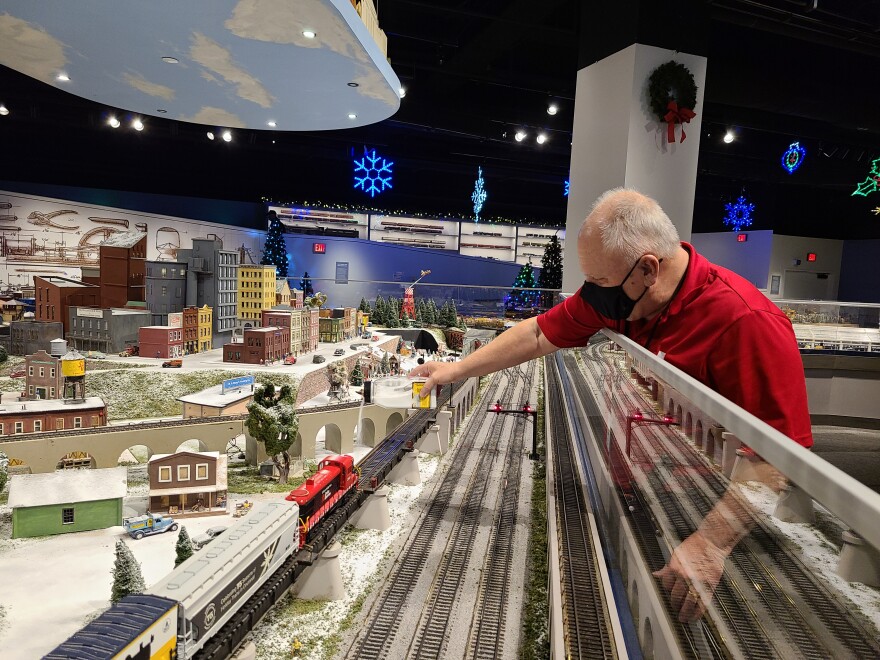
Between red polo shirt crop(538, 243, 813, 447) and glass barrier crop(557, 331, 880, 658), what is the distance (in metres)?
0.13

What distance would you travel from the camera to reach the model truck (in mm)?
6866

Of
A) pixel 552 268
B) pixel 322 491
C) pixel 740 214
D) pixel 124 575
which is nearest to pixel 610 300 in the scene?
pixel 322 491

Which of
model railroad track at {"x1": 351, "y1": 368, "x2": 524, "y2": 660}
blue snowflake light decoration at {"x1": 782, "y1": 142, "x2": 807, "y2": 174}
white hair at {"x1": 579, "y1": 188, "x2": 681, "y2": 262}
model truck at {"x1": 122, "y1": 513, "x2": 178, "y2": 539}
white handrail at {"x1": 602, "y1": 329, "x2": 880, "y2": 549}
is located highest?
blue snowflake light decoration at {"x1": 782, "y1": 142, "x2": 807, "y2": 174}

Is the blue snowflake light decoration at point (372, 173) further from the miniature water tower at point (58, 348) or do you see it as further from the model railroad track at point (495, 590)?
the model railroad track at point (495, 590)

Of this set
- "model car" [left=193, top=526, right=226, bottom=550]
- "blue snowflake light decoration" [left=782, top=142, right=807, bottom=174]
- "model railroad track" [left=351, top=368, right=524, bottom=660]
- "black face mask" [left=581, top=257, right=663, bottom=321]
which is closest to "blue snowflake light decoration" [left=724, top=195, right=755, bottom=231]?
"blue snowflake light decoration" [left=782, top=142, right=807, bottom=174]

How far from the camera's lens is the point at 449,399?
7.15m

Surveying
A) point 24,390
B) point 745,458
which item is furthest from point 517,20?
point 24,390

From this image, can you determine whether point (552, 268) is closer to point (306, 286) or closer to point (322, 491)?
point (306, 286)

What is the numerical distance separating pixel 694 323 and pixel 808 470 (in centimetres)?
Result: 97

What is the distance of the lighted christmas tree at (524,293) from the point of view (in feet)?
44.2

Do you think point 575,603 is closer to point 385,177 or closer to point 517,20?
point 517,20

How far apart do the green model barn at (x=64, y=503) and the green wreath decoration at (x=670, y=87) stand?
8.28 m

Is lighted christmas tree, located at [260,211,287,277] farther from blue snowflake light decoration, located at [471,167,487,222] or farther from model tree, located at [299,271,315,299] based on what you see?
blue snowflake light decoration, located at [471,167,487,222]

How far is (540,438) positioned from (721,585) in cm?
555
